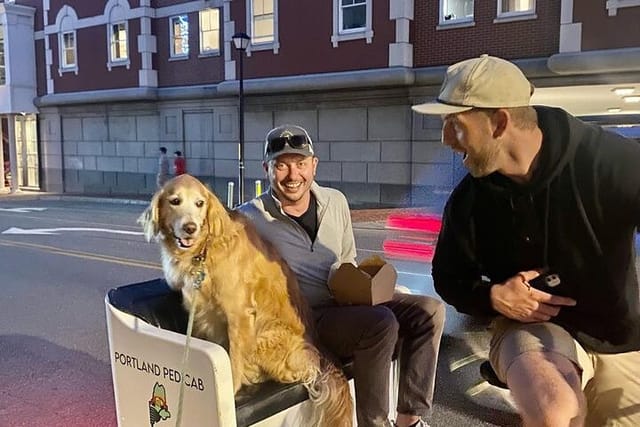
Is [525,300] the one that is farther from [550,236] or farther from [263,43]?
[263,43]

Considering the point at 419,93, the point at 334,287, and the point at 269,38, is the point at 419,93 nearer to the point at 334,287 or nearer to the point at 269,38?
the point at 269,38

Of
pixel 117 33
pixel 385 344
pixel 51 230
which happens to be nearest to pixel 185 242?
pixel 385 344

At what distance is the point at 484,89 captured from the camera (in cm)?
202

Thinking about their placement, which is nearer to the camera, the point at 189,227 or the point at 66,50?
the point at 189,227

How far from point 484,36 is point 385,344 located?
48.7 ft

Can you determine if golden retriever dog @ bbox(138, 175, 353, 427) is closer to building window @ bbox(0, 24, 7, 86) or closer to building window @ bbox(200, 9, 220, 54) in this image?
building window @ bbox(200, 9, 220, 54)

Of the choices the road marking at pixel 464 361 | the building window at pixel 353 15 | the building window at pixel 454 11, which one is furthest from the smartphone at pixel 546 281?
the building window at pixel 353 15

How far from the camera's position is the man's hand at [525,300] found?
213 cm

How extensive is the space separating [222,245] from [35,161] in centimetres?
2875

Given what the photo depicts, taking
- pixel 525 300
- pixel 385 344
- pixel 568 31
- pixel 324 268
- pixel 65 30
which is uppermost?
pixel 65 30

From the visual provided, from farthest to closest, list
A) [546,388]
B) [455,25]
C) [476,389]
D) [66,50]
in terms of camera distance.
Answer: [66,50] < [455,25] < [476,389] < [546,388]

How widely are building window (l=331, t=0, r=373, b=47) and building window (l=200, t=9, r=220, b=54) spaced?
5164 mm

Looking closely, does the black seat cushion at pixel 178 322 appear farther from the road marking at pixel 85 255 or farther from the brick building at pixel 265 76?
the brick building at pixel 265 76

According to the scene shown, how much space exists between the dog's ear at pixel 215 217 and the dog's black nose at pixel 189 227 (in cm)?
9
